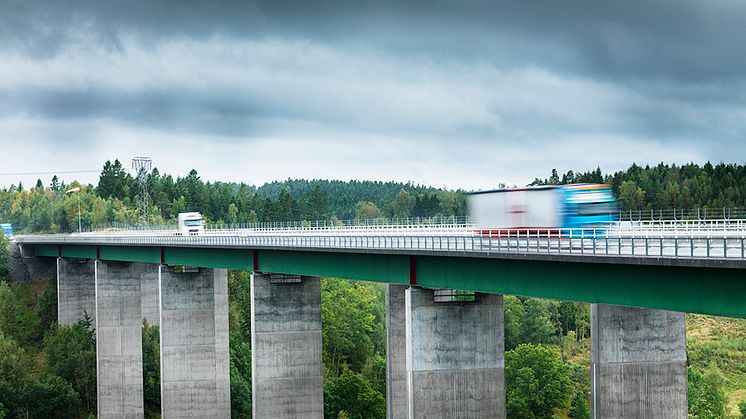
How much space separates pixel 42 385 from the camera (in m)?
83.6

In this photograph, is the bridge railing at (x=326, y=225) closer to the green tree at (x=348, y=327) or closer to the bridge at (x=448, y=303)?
the bridge at (x=448, y=303)

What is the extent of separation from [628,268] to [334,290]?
94185mm

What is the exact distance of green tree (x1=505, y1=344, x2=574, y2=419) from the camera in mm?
87312

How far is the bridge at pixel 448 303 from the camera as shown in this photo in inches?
1247

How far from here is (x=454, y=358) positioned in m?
44.5

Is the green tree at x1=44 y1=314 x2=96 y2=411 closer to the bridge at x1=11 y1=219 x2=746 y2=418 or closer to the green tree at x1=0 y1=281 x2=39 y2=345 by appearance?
the green tree at x1=0 y1=281 x2=39 y2=345

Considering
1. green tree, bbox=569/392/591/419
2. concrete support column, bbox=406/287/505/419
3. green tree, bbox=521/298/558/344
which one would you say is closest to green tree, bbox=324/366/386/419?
green tree, bbox=569/392/591/419

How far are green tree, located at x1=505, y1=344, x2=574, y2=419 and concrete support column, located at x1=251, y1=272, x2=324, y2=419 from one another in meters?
32.3

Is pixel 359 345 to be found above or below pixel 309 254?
below

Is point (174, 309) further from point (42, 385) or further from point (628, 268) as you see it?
point (628, 268)

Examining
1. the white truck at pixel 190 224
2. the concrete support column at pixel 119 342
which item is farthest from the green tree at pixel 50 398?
the white truck at pixel 190 224

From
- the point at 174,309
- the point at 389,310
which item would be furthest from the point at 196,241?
the point at 389,310

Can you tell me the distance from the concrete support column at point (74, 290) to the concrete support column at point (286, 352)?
48672 millimetres

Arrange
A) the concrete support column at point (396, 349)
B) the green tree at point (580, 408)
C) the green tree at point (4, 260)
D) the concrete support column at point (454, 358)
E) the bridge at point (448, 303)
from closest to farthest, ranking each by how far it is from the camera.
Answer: the bridge at point (448, 303)
the concrete support column at point (454, 358)
the concrete support column at point (396, 349)
the green tree at point (580, 408)
the green tree at point (4, 260)
